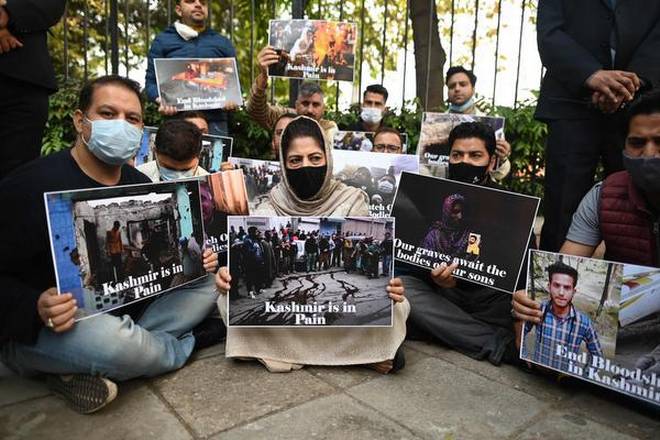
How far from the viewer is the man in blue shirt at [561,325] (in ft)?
6.42

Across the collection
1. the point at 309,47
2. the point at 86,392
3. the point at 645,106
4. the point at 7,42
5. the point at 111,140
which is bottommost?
the point at 86,392

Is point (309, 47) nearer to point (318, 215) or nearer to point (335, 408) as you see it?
point (318, 215)

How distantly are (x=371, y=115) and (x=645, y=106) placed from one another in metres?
2.77

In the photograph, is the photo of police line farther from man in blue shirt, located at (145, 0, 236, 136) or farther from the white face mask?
the white face mask

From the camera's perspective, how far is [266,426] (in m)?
1.84

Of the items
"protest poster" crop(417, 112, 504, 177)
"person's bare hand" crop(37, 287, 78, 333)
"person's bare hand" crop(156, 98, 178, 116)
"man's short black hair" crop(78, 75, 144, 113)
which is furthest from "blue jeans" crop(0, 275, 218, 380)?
"protest poster" crop(417, 112, 504, 177)

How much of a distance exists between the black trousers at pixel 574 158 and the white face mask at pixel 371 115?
199 centimetres

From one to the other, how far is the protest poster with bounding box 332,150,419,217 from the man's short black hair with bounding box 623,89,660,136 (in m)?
1.47

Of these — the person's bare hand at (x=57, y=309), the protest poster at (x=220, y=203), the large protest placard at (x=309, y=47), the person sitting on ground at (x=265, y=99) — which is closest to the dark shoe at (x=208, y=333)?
the protest poster at (x=220, y=203)

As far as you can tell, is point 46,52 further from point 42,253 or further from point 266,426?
point 266,426

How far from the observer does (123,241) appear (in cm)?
199

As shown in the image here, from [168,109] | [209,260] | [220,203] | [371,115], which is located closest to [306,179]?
[220,203]

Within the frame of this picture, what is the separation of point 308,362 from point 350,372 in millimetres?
193

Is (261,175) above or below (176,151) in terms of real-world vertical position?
below
